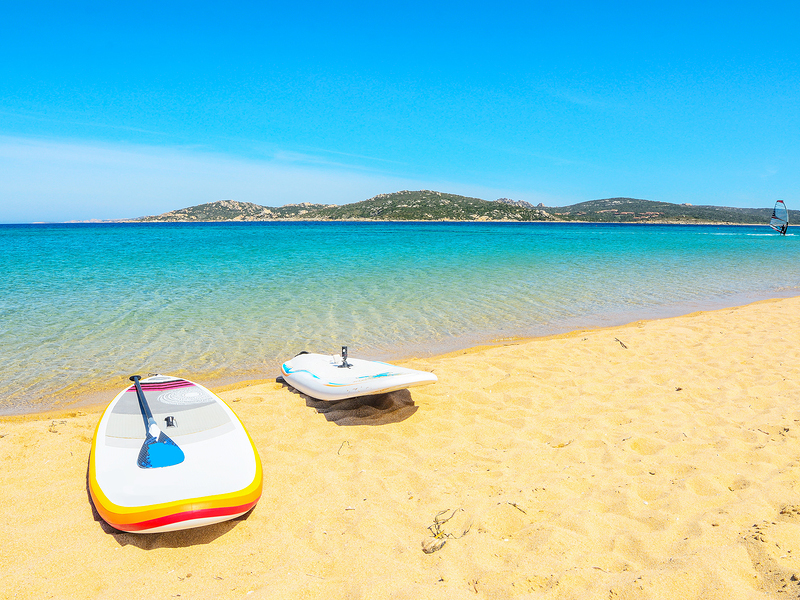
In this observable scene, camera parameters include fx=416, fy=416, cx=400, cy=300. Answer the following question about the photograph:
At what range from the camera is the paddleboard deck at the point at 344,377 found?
4.99m

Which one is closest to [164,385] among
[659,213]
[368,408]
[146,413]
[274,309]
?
[146,413]

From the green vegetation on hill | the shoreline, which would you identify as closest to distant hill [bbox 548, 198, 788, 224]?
the green vegetation on hill

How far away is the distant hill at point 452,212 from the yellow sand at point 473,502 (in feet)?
388

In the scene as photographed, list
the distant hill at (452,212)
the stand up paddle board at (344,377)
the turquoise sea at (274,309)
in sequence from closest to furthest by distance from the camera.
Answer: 1. the stand up paddle board at (344,377)
2. the turquoise sea at (274,309)
3. the distant hill at (452,212)

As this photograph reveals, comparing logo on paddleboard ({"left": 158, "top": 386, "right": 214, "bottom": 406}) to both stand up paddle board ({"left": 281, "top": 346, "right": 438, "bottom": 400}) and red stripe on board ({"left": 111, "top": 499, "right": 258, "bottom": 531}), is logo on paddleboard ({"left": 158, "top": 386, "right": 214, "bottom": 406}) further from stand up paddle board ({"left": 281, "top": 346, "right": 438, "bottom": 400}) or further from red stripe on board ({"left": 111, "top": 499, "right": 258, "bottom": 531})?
red stripe on board ({"left": 111, "top": 499, "right": 258, "bottom": 531})

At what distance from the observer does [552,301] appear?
13.4 metres

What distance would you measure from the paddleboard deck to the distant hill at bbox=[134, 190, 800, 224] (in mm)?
117164

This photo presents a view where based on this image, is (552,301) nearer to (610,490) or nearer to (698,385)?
(698,385)

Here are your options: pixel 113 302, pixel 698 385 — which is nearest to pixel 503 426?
pixel 698 385

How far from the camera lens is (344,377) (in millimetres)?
5461

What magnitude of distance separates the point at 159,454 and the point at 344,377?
7.92ft

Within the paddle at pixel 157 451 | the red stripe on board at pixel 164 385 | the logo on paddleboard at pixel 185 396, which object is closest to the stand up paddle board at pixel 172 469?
the paddle at pixel 157 451

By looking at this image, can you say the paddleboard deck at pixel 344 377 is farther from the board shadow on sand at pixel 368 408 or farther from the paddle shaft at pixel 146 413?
the paddle shaft at pixel 146 413

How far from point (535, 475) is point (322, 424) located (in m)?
2.51
